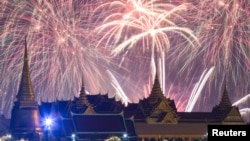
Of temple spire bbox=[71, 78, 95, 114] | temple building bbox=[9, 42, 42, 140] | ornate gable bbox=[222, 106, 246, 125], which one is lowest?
ornate gable bbox=[222, 106, 246, 125]

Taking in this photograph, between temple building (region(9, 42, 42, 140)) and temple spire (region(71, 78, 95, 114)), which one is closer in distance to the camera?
temple building (region(9, 42, 42, 140))

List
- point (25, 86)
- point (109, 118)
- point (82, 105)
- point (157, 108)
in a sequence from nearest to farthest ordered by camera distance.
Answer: point (109, 118)
point (25, 86)
point (82, 105)
point (157, 108)

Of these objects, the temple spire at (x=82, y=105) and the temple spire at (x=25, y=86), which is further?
the temple spire at (x=82, y=105)

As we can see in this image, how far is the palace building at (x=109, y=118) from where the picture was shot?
3952 inches

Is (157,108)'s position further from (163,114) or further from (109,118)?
(109,118)

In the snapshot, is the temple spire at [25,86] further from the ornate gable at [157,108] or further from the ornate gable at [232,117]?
the ornate gable at [232,117]

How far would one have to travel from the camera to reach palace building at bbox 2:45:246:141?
3952 inches

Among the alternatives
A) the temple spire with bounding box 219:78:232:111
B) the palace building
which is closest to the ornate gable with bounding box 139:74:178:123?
the palace building

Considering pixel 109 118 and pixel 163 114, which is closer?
pixel 109 118

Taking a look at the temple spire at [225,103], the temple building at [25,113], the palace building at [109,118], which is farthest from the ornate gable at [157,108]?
the temple building at [25,113]

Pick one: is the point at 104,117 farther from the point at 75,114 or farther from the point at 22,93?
the point at 22,93

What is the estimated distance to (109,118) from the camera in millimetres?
103625

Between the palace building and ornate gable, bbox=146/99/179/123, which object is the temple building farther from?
ornate gable, bbox=146/99/179/123

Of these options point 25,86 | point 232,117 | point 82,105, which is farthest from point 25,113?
point 232,117
